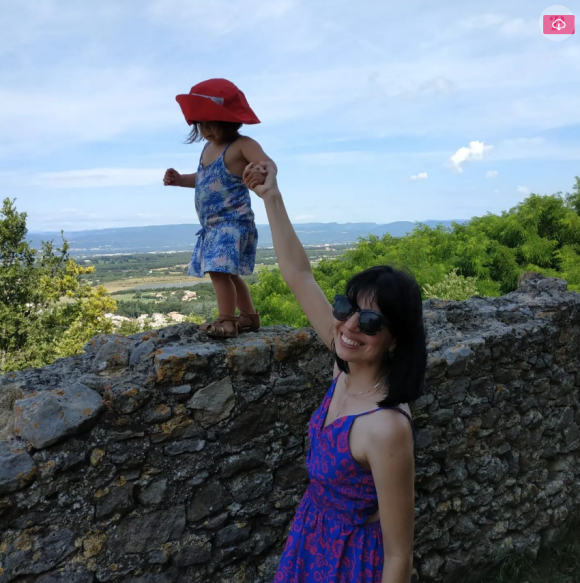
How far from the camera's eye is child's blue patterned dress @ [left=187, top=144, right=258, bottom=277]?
2.71 meters

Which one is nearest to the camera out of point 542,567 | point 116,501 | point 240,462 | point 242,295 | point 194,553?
point 116,501

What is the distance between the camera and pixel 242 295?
3082 mm

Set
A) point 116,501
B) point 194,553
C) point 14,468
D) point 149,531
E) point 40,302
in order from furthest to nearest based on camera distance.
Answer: point 40,302 < point 194,553 < point 149,531 < point 116,501 < point 14,468

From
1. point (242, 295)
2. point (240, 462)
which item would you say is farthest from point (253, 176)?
point (240, 462)

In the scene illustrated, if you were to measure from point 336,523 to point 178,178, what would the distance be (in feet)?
6.71

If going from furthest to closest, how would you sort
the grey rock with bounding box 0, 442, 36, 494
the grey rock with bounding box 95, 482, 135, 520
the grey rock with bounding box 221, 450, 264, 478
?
1. the grey rock with bounding box 221, 450, 264, 478
2. the grey rock with bounding box 95, 482, 135, 520
3. the grey rock with bounding box 0, 442, 36, 494

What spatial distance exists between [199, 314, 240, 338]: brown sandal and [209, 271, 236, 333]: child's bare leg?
0.04 ft

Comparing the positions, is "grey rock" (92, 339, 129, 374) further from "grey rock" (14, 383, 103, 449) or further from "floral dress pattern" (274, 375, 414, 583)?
"floral dress pattern" (274, 375, 414, 583)

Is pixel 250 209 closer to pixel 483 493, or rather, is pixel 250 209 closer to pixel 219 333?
pixel 219 333

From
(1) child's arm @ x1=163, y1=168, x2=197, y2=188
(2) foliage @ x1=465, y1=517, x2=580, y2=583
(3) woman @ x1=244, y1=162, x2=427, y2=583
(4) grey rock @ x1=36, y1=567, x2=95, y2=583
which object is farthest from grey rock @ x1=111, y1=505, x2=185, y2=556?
(2) foliage @ x1=465, y1=517, x2=580, y2=583

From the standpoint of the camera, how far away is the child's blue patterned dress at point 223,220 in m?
2.71

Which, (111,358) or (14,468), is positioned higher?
(111,358)

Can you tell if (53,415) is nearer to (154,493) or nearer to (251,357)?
(154,493)

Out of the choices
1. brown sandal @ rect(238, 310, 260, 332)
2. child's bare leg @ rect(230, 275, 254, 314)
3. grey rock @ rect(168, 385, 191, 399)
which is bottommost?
grey rock @ rect(168, 385, 191, 399)
